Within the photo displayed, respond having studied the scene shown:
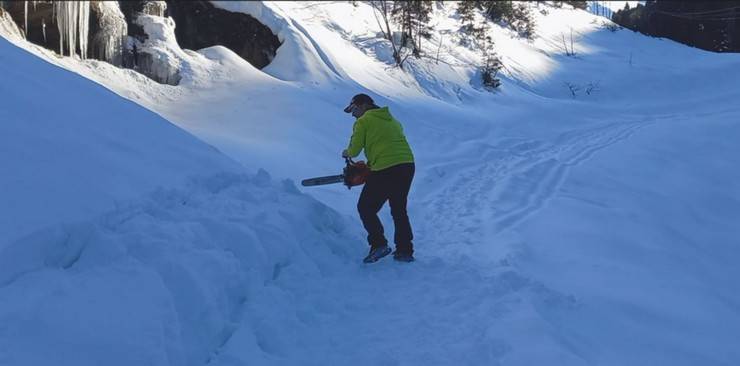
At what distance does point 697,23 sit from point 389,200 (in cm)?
3480

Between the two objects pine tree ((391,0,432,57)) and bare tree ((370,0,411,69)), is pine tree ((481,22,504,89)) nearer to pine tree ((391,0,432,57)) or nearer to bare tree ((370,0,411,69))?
pine tree ((391,0,432,57))

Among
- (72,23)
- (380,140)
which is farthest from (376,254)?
(72,23)

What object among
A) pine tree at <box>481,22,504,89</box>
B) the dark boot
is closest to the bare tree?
pine tree at <box>481,22,504,89</box>

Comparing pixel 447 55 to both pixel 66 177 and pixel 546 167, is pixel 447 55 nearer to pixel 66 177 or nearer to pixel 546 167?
pixel 546 167

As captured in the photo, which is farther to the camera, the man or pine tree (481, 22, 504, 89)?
pine tree (481, 22, 504, 89)

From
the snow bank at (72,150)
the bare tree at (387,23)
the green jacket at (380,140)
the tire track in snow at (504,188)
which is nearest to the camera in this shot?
the snow bank at (72,150)

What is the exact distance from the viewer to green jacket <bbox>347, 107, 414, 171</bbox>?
16.3 feet

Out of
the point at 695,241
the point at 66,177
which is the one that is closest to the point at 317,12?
the point at 695,241

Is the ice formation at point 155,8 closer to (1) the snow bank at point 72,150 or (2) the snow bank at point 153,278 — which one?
(1) the snow bank at point 72,150

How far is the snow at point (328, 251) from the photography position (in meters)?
3.13

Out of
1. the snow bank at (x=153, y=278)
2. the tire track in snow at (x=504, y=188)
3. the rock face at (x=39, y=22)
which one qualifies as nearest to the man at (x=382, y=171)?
the snow bank at (x=153, y=278)

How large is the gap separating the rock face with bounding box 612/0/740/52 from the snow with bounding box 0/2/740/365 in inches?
1000

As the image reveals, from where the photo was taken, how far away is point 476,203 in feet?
24.1

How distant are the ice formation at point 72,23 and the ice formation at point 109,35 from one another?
19.7 inches
